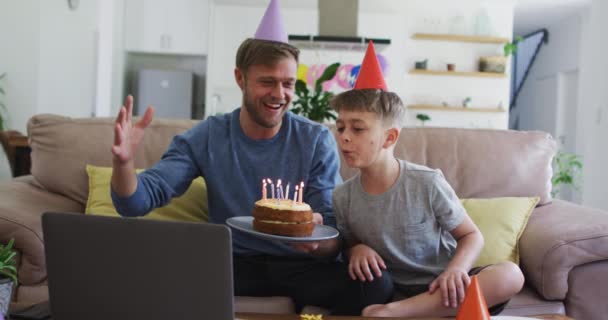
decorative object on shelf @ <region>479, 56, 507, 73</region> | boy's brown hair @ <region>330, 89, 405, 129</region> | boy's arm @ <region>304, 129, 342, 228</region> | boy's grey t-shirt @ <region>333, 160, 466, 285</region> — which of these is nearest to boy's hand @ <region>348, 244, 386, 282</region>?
boy's grey t-shirt @ <region>333, 160, 466, 285</region>

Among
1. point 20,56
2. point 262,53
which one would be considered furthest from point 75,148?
point 20,56

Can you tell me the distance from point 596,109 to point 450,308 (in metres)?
3.26

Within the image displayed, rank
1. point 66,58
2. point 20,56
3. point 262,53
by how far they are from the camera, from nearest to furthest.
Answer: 1. point 262,53
2. point 20,56
3. point 66,58

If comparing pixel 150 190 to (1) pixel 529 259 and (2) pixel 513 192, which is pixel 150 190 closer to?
(1) pixel 529 259

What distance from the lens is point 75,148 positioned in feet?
7.06

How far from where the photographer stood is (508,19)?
7078 millimetres

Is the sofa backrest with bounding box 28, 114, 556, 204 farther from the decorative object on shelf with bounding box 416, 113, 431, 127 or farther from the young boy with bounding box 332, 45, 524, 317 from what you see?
the decorative object on shelf with bounding box 416, 113, 431, 127

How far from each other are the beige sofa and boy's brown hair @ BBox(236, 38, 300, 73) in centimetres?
55

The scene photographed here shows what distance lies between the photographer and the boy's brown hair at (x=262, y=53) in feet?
5.74

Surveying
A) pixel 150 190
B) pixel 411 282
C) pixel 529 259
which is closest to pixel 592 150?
pixel 529 259

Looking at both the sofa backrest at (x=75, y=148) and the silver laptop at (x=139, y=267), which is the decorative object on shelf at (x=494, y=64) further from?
the silver laptop at (x=139, y=267)

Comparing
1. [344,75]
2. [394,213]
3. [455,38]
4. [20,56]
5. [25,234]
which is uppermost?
[455,38]

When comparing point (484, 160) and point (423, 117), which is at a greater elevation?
point (423, 117)

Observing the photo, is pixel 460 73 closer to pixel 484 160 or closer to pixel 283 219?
pixel 484 160
